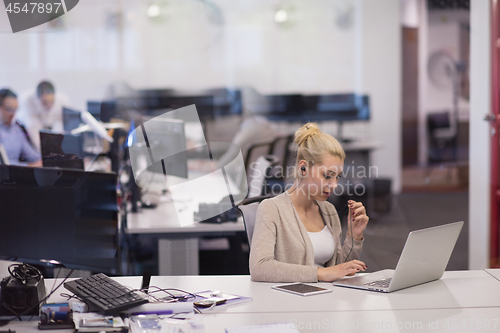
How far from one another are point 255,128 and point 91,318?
155 inches

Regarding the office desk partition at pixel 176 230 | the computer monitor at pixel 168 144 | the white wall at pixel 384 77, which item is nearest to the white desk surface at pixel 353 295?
the office desk partition at pixel 176 230

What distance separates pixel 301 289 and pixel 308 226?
377 millimetres

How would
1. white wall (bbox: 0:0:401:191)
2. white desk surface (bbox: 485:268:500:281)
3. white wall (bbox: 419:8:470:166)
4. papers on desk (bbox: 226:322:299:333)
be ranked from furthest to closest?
white wall (bbox: 419:8:470:166) → white wall (bbox: 0:0:401:191) → white desk surface (bbox: 485:268:500:281) → papers on desk (bbox: 226:322:299:333)

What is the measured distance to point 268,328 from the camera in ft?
4.17

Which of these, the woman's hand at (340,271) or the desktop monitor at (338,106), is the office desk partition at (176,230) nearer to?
the woman's hand at (340,271)

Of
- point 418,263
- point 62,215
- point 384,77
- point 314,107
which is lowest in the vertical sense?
point 418,263

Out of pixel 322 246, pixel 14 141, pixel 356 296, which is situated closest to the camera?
pixel 356 296

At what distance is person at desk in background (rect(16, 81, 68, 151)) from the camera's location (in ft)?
18.3

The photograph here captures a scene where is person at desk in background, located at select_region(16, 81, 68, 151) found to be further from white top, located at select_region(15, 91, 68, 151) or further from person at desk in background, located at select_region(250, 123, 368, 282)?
person at desk in background, located at select_region(250, 123, 368, 282)

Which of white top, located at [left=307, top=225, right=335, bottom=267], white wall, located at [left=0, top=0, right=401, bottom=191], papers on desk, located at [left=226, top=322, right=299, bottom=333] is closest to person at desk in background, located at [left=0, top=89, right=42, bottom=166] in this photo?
white top, located at [left=307, top=225, right=335, bottom=267]

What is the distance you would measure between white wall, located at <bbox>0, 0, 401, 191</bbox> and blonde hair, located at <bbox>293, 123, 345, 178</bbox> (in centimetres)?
456

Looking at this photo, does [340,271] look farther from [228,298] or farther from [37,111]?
[37,111]

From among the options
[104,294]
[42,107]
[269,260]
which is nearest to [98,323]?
[104,294]

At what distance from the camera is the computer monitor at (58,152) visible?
2465 mm
